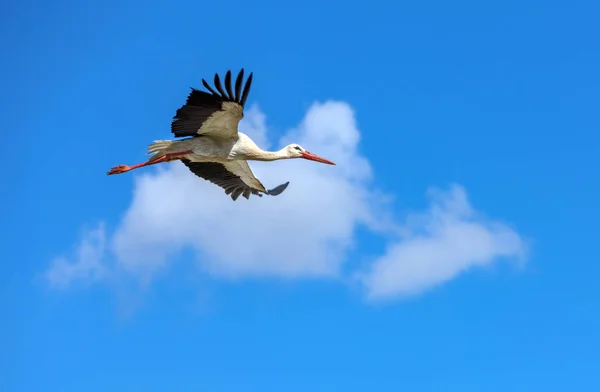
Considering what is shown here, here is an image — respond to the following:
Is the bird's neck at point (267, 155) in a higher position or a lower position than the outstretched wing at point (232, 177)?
lower

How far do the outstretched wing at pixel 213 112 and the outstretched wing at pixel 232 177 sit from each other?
6.38ft

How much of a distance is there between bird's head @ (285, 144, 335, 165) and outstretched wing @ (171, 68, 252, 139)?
1.68 meters

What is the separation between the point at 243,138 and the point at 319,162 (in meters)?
2.17

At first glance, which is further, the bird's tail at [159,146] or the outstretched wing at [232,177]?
the outstretched wing at [232,177]

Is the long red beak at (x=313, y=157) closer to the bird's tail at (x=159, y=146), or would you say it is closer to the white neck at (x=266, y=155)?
the white neck at (x=266, y=155)

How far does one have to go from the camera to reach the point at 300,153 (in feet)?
73.8

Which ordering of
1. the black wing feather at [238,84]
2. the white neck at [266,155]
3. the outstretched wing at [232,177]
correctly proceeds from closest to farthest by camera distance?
the black wing feather at [238,84] → the white neck at [266,155] → the outstretched wing at [232,177]

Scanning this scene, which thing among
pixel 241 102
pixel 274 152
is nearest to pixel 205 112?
pixel 241 102

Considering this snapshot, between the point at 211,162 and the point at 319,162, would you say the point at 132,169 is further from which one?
the point at 319,162

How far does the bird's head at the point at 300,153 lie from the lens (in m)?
22.4

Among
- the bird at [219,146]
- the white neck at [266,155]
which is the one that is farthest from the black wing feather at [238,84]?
the white neck at [266,155]

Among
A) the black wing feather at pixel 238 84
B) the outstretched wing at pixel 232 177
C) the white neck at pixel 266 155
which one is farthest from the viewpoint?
the outstretched wing at pixel 232 177

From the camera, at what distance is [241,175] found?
2320 centimetres

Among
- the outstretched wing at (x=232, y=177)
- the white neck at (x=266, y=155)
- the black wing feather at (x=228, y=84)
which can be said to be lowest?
the black wing feather at (x=228, y=84)
